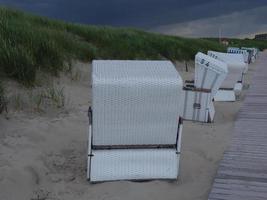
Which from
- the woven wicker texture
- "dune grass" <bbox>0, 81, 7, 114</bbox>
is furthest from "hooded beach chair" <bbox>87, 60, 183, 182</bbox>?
"dune grass" <bbox>0, 81, 7, 114</bbox>

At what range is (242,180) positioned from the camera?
478cm

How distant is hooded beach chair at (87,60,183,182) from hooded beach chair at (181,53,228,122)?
11.5 ft

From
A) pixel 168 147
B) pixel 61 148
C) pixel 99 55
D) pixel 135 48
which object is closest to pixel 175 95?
pixel 168 147

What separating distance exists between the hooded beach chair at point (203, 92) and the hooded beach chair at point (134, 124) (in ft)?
11.5

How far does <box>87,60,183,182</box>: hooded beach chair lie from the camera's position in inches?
195

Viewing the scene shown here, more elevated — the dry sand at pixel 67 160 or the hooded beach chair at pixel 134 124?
the hooded beach chair at pixel 134 124

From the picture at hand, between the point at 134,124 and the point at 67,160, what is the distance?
1.12 metres

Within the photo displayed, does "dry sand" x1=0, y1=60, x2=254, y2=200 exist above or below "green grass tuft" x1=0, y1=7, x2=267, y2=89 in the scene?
below

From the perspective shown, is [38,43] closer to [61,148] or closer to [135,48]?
[61,148]

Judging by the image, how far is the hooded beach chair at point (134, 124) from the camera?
4957mm

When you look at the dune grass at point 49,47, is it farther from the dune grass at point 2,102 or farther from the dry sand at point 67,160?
the dune grass at point 2,102

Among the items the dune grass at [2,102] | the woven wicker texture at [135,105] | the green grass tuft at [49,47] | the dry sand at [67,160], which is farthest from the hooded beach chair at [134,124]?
the green grass tuft at [49,47]

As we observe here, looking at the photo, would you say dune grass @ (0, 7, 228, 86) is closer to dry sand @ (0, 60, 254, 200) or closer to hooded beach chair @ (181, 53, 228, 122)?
dry sand @ (0, 60, 254, 200)

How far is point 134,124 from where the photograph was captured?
16.7 feet
